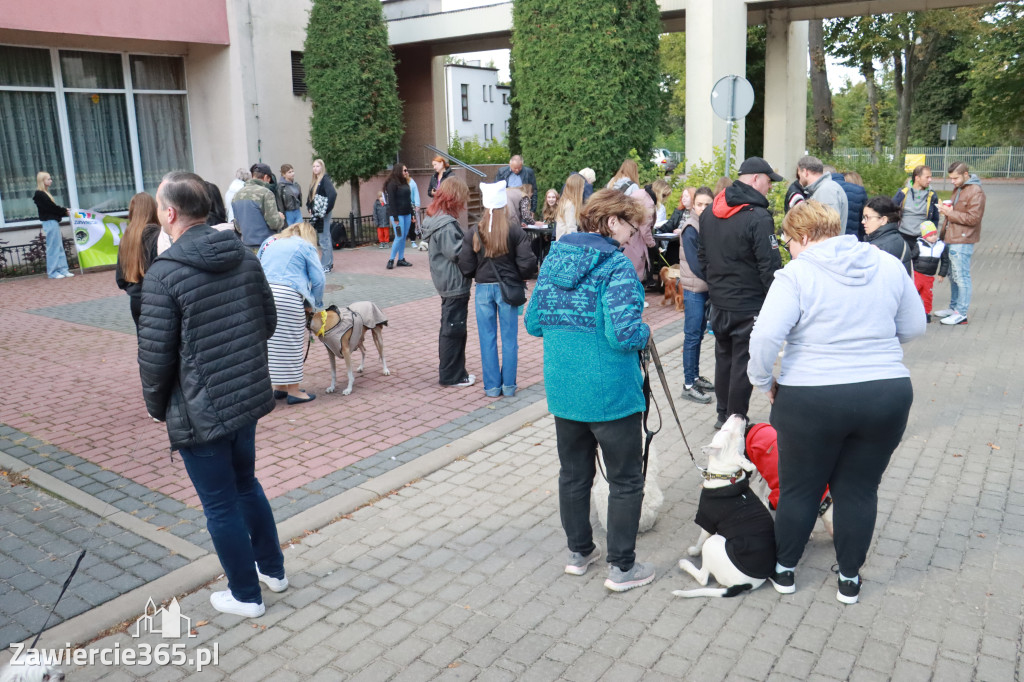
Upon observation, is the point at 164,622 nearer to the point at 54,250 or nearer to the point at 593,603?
the point at 593,603

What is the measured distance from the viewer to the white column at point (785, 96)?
19.4m

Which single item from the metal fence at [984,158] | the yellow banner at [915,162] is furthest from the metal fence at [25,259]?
the metal fence at [984,158]

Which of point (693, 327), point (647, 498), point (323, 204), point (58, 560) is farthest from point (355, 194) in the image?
point (647, 498)

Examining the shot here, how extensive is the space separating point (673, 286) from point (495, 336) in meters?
4.50

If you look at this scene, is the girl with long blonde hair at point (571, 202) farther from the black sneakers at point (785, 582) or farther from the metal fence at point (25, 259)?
the metal fence at point (25, 259)

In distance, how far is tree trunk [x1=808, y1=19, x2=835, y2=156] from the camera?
22.3 meters

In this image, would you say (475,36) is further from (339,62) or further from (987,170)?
(987,170)

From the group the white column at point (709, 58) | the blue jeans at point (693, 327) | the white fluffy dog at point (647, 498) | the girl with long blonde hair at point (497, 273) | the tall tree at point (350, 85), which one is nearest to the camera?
the white fluffy dog at point (647, 498)

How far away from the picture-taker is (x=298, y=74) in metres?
19.5

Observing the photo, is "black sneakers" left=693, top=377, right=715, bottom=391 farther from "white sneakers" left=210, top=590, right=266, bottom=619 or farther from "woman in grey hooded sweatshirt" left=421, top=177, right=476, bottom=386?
"white sneakers" left=210, top=590, right=266, bottom=619

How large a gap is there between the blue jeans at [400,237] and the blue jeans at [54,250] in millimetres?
5854

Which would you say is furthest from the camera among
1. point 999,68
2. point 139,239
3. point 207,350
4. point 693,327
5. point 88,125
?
point 999,68

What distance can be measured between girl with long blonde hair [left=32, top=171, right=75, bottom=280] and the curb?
32.0 feet

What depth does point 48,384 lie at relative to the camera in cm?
842
